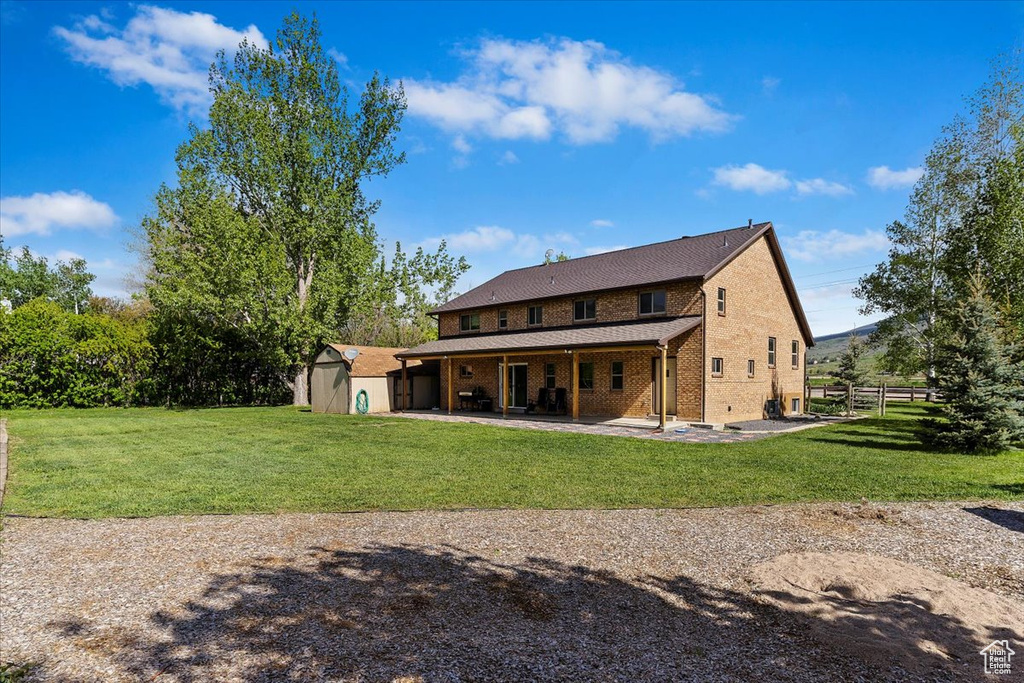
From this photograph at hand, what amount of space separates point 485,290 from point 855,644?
24.5 m

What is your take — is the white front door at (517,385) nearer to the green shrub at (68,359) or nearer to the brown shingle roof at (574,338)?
the brown shingle roof at (574,338)

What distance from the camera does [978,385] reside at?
12344 mm

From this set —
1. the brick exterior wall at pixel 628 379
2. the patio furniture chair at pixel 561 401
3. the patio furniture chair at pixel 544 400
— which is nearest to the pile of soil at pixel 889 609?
the brick exterior wall at pixel 628 379

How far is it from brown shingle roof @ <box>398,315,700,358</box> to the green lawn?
391 cm

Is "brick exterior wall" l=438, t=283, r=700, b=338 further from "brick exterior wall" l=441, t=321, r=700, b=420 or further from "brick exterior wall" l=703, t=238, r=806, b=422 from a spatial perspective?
"brick exterior wall" l=441, t=321, r=700, b=420

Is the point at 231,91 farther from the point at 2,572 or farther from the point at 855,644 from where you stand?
the point at 855,644

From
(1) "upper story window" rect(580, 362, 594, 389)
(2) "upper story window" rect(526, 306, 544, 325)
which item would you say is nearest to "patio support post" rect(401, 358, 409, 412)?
(2) "upper story window" rect(526, 306, 544, 325)

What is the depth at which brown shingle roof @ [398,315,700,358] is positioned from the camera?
17.0m

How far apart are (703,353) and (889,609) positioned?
1394cm

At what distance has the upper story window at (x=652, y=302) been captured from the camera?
1927 cm

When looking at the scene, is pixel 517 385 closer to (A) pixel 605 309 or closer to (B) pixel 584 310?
(B) pixel 584 310

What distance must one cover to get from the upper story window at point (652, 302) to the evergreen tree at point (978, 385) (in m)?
8.24

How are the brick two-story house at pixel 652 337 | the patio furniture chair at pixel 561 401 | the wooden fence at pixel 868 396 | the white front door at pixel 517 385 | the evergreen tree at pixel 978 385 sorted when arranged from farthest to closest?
the white front door at pixel 517 385, the wooden fence at pixel 868 396, the patio furniture chair at pixel 561 401, the brick two-story house at pixel 652 337, the evergreen tree at pixel 978 385

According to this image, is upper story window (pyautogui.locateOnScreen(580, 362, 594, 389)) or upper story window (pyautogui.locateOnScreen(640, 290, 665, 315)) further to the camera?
upper story window (pyautogui.locateOnScreen(580, 362, 594, 389))
